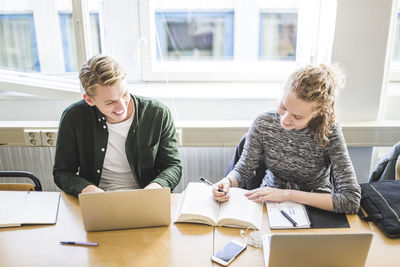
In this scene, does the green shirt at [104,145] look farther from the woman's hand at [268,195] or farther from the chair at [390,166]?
the chair at [390,166]

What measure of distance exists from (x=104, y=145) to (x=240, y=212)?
677 mm

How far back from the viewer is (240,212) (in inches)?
46.3

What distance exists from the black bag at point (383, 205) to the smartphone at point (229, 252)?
1.54 ft

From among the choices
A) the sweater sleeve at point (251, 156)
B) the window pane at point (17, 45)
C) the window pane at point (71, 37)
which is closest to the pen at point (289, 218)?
the sweater sleeve at point (251, 156)

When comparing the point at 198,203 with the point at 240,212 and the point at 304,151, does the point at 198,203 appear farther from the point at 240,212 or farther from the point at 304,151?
the point at 304,151

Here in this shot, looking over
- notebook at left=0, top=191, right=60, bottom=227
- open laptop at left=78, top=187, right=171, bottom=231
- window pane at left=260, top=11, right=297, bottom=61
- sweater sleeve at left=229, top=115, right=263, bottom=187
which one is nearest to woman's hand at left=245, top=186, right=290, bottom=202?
sweater sleeve at left=229, top=115, right=263, bottom=187

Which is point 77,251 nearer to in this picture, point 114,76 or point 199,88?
point 114,76

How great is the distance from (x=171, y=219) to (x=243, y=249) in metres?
0.28

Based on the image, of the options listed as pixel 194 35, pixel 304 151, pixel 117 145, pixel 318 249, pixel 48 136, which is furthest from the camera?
pixel 194 35

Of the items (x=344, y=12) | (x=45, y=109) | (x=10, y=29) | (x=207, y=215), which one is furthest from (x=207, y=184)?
(x=10, y=29)

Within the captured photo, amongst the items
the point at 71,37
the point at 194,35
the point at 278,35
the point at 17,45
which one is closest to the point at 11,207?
the point at 71,37

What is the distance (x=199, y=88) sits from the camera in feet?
7.19

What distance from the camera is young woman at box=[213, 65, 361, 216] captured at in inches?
49.3

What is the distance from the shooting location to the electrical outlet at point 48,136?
1965mm
